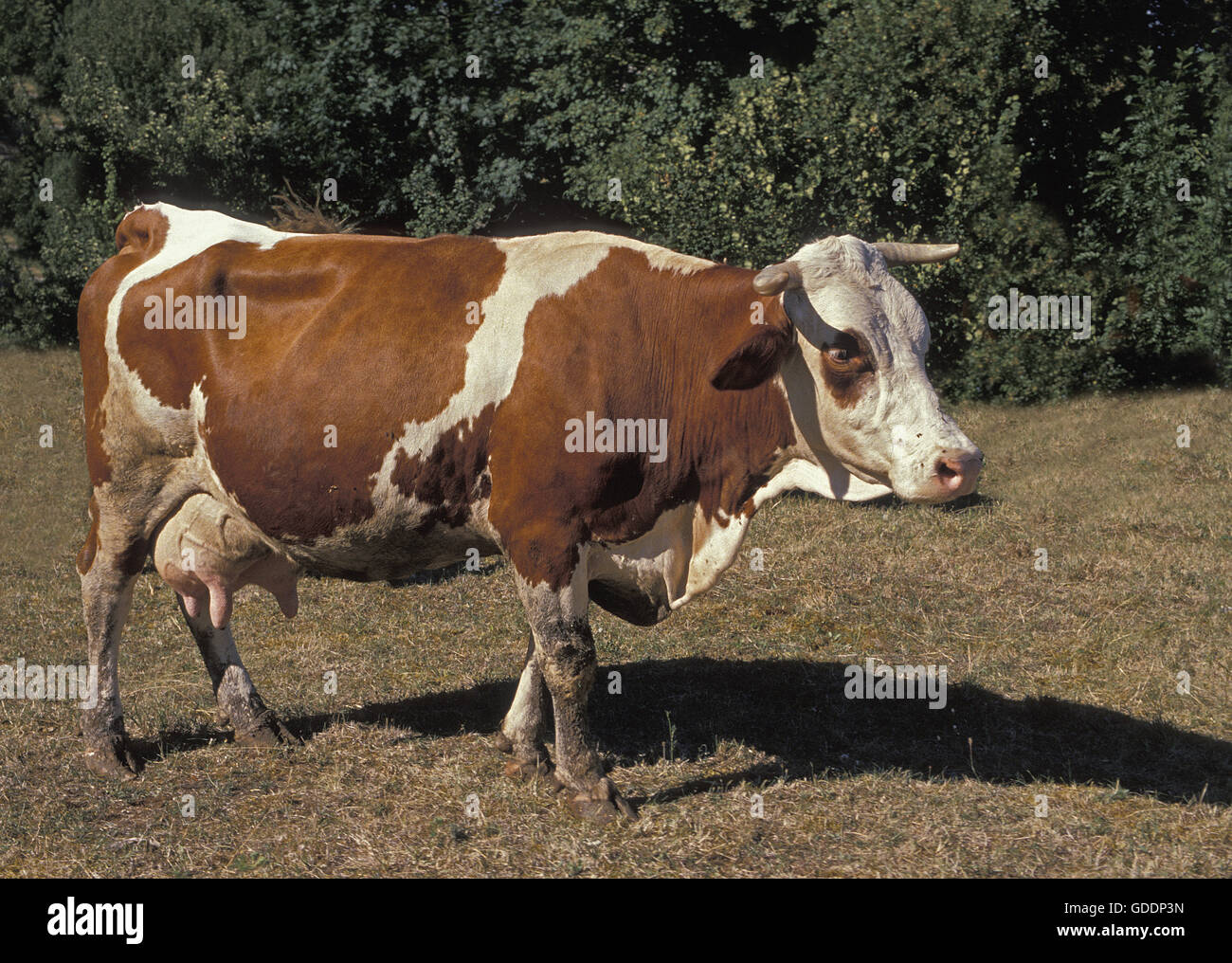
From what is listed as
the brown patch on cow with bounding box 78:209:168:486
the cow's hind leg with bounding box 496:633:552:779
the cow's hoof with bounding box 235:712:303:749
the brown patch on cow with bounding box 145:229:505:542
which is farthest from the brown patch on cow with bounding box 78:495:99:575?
the cow's hind leg with bounding box 496:633:552:779

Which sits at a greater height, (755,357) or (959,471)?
(755,357)

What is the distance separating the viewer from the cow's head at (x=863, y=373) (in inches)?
203

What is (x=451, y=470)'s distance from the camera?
18.4 feet

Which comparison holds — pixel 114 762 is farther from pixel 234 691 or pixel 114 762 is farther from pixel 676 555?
pixel 676 555

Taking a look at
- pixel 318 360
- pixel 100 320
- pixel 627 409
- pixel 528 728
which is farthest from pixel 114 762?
pixel 627 409

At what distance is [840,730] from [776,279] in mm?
3070

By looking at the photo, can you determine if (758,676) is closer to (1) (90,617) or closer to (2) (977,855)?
(2) (977,855)

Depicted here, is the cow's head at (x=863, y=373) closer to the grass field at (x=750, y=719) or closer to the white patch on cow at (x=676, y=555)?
the white patch on cow at (x=676, y=555)

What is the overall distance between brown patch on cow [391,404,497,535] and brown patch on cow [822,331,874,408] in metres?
1.49

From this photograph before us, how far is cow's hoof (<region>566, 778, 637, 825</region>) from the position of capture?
18.9 feet

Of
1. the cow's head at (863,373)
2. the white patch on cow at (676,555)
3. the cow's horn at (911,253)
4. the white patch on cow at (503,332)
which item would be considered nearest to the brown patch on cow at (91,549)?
the white patch on cow at (503,332)

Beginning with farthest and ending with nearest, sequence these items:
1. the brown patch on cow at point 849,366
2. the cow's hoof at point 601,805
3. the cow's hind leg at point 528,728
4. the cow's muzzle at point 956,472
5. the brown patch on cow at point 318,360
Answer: the cow's hind leg at point 528,728 → the cow's hoof at point 601,805 → the brown patch on cow at point 318,360 → the brown patch on cow at point 849,366 → the cow's muzzle at point 956,472

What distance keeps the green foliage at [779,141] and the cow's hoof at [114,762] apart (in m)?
10.3

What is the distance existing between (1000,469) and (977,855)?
365 inches
